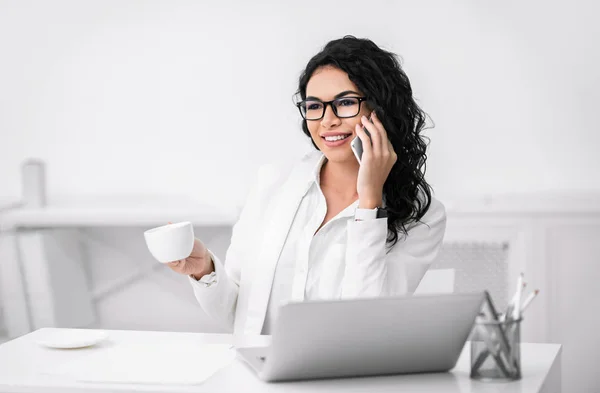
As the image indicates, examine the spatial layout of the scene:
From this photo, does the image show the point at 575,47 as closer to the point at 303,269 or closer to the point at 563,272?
the point at 563,272

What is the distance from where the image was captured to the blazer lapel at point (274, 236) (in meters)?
1.90

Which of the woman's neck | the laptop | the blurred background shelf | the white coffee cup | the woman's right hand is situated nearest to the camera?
the laptop

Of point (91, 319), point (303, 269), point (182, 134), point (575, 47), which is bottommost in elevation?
point (91, 319)

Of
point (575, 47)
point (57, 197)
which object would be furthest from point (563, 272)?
point (57, 197)

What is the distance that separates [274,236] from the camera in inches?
76.9

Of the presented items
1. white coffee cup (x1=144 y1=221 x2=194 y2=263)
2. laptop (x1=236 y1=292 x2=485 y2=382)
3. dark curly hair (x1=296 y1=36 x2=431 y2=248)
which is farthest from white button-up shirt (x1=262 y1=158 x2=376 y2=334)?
laptop (x1=236 y1=292 x2=485 y2=382)

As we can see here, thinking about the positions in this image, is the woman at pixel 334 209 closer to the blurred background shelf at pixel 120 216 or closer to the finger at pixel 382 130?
the finger at pixel 382 130

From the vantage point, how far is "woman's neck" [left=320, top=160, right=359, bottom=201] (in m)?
1.99

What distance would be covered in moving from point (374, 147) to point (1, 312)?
200 centimetres

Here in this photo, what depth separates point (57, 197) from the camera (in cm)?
328

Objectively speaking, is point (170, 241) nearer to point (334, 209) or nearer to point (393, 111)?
point (334, 209)

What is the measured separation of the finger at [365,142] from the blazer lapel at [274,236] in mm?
219

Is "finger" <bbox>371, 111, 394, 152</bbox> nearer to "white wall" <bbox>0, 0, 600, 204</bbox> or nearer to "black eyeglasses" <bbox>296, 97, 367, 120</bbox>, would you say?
"black eyeglasses" <bbox>296, 97, 367, 120</bbox>

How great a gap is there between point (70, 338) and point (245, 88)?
169cm
